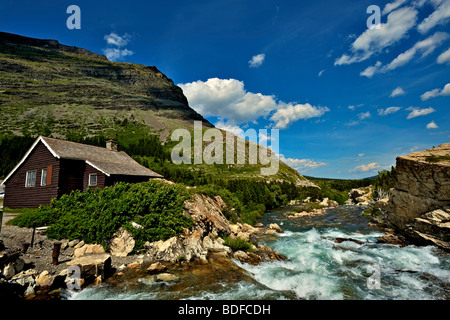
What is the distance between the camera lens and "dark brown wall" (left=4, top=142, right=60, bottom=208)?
2200 cm

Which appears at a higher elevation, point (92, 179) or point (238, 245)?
point (92, 179)

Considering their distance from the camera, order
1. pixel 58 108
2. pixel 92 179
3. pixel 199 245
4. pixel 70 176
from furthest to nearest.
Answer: pixel 58 108, pixel 92 179, pixel 70 176, pixel 199 245

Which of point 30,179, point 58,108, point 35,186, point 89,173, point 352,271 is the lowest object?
point 352,271

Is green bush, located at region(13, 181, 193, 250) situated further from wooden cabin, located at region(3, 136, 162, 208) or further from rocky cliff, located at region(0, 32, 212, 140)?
rocky cliff, located at region(0, 32, 212, 140)

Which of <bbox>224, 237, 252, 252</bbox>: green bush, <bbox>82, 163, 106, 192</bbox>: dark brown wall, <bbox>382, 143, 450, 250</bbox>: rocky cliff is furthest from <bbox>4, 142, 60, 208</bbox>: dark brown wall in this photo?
<bbox>382, 143, 450, 250</bbox>: rocky cliff

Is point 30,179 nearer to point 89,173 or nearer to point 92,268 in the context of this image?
point 89,173

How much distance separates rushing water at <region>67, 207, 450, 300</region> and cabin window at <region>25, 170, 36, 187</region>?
2002 centimetres

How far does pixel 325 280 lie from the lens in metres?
11.9

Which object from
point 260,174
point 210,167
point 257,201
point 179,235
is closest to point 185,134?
point 210,167

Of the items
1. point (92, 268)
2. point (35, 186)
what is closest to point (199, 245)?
point (92, 268)

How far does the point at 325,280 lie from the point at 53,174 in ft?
84.2

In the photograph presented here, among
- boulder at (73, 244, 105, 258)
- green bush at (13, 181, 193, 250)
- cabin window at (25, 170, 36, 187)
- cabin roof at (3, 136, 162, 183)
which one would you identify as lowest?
boulder at (73, 244, 105, 258)

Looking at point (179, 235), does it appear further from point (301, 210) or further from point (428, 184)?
point (301, 210)

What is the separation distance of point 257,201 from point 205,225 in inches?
1443
